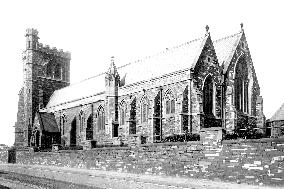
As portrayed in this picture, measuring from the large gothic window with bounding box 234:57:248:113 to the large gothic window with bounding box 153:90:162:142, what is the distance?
7750mm

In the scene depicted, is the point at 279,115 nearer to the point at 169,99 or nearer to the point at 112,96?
the point at 169,99

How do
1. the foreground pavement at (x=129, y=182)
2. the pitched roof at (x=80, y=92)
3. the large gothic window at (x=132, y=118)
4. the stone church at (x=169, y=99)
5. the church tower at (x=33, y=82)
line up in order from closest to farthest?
the foreground pavement at (x=129, y=182) < the stone church at (x=169, y=99) < the large gothic window at (x=132, y=118) < the pitched roof at (x=80, y=92) < the church tower at (x=33, y=82)

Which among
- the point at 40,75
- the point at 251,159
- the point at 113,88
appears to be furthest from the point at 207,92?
the point at 40,75

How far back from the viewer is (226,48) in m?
37.4

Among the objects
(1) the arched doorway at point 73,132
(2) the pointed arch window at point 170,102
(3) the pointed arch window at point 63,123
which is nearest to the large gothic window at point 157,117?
(2) the pointed arch window at point 170,102

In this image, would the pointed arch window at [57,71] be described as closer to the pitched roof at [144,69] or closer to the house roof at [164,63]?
the pitched roof at [144,69]

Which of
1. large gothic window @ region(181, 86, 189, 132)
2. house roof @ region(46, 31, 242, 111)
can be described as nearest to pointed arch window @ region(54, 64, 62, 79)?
house roof @ region(46, 31, 242, 111)

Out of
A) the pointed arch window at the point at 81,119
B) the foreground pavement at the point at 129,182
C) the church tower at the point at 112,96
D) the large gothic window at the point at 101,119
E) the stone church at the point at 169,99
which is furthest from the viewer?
the pointed arch window at the point at 81,119

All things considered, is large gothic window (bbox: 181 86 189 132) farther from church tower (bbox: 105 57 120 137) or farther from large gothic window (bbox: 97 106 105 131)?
large gothic window (bbox: 97 106 105 131)

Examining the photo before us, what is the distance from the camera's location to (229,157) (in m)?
17.1

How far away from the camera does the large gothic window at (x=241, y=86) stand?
35953 mm

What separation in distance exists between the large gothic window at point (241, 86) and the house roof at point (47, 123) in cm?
2855

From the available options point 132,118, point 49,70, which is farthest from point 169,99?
A: point 49,70

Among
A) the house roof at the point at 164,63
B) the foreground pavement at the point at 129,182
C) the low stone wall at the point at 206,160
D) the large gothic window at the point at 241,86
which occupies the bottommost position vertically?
the foreground pavement at the point at 129,182
